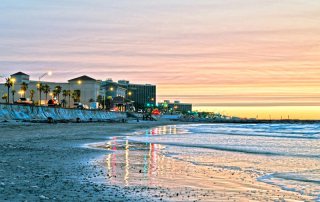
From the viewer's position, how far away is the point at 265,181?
48.3 ft

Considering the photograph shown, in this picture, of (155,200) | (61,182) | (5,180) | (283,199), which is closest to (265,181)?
(283,199)

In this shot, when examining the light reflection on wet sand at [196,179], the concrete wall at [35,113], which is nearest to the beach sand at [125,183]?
the light reflection on wet sand at [196,179]

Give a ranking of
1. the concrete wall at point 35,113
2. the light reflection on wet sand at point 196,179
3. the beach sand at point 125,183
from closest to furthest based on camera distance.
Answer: the beach sand at point 125,183 < the light reflection on wet sand at point 196,179 < the concrete wall at point 35,113

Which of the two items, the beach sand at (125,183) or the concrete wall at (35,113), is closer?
the beach sand at (125,183)

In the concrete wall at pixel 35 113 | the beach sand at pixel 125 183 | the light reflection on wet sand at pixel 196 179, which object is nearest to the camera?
the beach sand at pixel 125 183

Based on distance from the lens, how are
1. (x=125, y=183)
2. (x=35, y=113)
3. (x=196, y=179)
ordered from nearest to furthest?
(x=125, y=183), (x=196, y=179), (x=35, y=113)

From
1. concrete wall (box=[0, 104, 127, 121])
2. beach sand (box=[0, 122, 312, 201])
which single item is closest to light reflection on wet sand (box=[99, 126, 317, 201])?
beach sand (box=[0, 122, 312, 201])

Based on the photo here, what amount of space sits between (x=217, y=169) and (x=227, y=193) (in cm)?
563

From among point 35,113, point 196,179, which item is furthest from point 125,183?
point 35,113

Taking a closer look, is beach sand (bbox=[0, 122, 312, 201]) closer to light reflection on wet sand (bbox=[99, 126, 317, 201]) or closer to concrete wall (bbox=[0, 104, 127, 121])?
light reflection on wet sand (bbox=[99, 126, 317, 201])

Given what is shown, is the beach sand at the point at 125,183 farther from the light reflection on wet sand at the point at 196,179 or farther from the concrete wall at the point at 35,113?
the concrete wall at the point at 35,113

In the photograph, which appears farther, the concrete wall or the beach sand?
the concrete wall

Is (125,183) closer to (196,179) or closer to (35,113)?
(196,179)

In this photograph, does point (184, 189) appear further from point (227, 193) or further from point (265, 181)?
point (265, 181)
